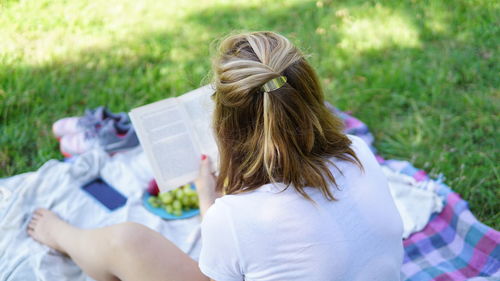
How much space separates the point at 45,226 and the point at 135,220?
376 mm

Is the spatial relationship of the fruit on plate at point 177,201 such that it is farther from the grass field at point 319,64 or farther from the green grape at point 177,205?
the grass field at point 319,64

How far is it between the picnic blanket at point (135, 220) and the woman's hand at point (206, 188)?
0.36m

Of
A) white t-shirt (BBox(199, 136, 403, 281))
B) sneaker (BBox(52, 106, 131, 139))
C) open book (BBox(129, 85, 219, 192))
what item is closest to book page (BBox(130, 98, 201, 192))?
open book (BBox(129, 85, 219, 192))

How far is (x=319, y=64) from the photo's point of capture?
313cm

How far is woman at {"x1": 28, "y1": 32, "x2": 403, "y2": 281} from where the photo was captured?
3.80 feet

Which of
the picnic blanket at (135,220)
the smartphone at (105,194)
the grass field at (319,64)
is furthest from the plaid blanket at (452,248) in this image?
the smartphone at (105,194)

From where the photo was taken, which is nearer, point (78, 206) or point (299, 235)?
point (299, 235)

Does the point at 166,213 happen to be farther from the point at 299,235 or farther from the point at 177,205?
the point at 299,235

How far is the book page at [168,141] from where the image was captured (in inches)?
71.2

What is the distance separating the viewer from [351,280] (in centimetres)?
121

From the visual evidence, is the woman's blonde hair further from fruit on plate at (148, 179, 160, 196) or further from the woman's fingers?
fruit on plate at (148, 179, 160, 196)

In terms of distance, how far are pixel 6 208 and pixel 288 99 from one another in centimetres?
151

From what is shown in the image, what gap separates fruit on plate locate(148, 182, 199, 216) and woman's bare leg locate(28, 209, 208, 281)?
0.47 meters

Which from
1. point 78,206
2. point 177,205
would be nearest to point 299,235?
point 177,205
